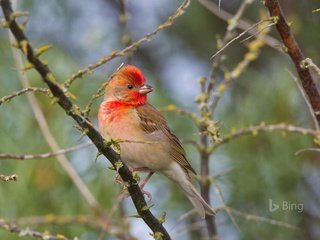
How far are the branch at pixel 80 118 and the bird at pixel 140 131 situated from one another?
4.51ft

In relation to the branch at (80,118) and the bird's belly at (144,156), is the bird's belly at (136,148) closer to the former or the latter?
the bird's belly at (144,156)

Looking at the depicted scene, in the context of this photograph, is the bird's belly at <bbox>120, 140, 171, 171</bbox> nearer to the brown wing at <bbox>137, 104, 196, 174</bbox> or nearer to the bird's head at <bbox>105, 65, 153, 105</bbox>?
the brown wing at <bbox>137, 104, 196, 174</bbox>

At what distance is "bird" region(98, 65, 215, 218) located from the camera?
169 inches

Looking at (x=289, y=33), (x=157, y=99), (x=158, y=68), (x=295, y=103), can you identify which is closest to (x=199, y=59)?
(x=158, y=68)

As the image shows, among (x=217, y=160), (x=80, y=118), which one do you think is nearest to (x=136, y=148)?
(x=217, y=160)

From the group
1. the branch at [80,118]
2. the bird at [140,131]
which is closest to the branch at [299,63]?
the branch at [80,118]

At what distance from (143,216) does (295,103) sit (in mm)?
3063

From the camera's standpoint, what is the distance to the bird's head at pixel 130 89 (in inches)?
183

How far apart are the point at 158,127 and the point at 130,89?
0.30 m

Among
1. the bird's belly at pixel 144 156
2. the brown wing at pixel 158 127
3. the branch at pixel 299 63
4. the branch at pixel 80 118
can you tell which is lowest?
the branch at pixel 80 118

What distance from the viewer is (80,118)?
7.10 feet

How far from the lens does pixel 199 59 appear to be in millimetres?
6992

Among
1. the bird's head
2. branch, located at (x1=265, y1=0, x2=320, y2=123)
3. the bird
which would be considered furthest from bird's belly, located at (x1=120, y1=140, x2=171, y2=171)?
branch, located at (x1=265, y1=0, x2=320, y2=123)

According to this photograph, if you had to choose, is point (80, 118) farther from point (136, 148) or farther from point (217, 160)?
point (217, 160)
